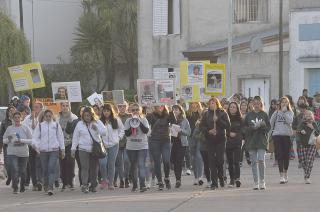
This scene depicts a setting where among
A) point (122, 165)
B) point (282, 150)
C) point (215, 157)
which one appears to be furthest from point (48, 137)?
point (282, 150)

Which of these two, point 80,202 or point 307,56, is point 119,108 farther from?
point 307,56

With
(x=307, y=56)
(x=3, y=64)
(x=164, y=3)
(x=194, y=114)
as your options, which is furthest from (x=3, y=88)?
(x=194, y=114)

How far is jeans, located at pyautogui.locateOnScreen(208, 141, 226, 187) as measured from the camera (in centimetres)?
1655

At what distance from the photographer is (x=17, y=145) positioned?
1719 cm

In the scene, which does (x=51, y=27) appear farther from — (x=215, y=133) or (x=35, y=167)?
(x=215, y=133)

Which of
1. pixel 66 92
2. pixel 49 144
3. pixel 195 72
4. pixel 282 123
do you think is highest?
pixel 195 72

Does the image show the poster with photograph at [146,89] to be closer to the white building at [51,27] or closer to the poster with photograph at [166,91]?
the poster with photograph at [166,91]

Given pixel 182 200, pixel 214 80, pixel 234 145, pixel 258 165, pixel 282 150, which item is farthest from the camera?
pixel 214 80

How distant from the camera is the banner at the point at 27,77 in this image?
22281 millimetres

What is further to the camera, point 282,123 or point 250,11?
point 250,11

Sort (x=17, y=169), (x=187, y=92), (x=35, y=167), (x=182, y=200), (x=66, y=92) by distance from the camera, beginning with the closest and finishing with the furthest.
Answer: (x=182, y=200), (x=17, y=169), (x=35, y=167), (x=66, y=92), (x=187, y=92)

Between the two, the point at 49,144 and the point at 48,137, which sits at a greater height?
the point at 48,137

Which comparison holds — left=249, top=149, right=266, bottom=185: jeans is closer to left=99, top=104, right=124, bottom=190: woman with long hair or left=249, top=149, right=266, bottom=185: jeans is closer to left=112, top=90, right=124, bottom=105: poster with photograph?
left=99, top=104, right=124, bottom=190: woman with long hair

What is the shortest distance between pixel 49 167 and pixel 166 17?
29059 mm
